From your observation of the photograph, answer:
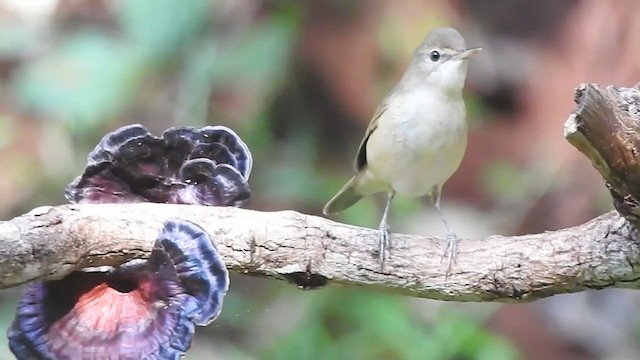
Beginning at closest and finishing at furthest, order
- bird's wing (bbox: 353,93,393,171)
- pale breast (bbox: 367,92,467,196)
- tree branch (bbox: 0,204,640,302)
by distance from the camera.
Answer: tree branch (bbox: 0,204,640,302)
pale breast (bbox: 367,92,467,196)
bird's wing (bbox: 353,93,393,171)

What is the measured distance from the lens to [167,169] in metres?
1.38

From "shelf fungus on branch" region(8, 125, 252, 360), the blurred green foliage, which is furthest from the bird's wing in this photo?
"shelf fungus on branch" region(8, 125, 252, 360)

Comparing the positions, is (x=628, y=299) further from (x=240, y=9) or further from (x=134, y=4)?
(x=134, y=4)

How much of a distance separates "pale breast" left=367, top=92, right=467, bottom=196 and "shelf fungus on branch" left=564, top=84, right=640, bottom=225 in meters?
0.84

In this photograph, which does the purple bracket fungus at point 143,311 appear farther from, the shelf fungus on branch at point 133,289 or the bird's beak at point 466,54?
the bird's beak at point 466,54

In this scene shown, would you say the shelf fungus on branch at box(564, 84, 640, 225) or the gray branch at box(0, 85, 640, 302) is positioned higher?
the shelf fungus on branch at box(564, 84, 640, 225)

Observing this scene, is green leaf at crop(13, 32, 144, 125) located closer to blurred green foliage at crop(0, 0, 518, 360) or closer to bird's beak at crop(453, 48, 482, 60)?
blurred green foliage at crop(0, 0, 518, 360)

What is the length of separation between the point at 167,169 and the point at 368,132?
90cm

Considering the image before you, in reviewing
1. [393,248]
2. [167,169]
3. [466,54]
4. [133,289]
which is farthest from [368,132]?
[133,289]

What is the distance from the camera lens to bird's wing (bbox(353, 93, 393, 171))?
85.7 inches

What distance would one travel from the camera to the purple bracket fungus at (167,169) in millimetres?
1319

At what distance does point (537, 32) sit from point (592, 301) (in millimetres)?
1281

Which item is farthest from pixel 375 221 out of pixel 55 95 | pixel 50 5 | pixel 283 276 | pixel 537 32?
pixel 537 32

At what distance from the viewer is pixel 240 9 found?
9.68 feet
